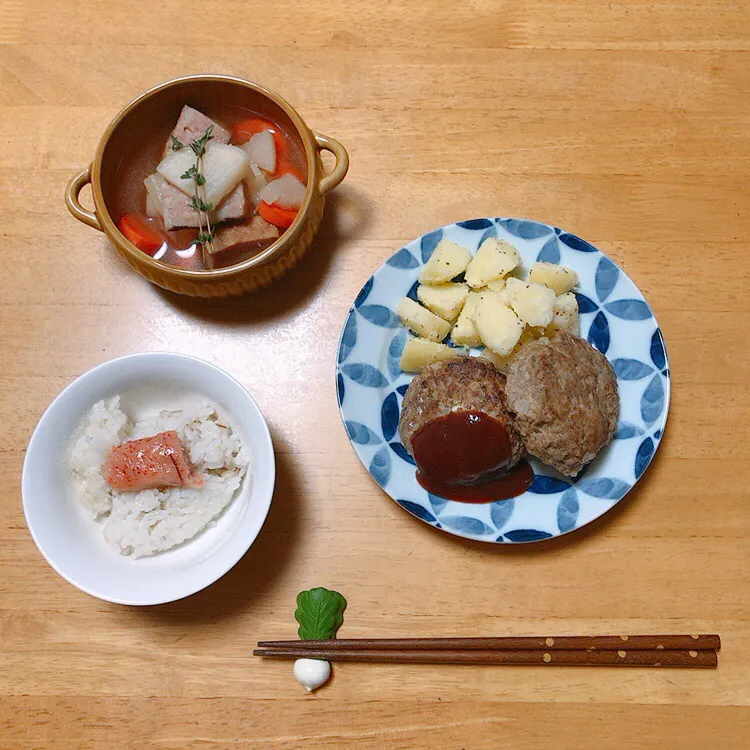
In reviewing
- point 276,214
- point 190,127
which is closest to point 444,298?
point 276,214

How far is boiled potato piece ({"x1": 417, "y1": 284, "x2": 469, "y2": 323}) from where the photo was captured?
6.86ft

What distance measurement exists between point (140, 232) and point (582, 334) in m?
1.24

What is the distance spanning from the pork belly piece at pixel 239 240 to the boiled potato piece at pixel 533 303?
655mm

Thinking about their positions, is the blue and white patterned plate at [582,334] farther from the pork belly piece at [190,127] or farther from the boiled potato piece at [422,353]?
the pork belly piece at [190,127]

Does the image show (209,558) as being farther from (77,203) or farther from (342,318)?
(77,203)

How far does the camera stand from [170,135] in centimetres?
211

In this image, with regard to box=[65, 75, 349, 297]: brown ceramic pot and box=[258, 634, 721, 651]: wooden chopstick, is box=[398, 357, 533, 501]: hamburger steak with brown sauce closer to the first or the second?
box=[258, 634, 721, 651]: wooden chopstick

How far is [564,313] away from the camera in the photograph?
2076mm

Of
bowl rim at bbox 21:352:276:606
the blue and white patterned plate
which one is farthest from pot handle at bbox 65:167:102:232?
the blue and white patterned plate

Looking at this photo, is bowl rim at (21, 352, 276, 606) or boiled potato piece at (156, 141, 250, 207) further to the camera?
boiled potato piece at (156, 141, 250, 207)

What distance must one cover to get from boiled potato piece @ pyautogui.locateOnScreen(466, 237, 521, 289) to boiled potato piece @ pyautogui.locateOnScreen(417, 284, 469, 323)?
4 centimetres

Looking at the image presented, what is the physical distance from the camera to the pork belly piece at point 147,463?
1.92 m

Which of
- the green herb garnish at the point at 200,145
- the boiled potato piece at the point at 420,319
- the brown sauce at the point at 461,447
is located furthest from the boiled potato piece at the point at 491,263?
the green herb garnish at the point at 200,145

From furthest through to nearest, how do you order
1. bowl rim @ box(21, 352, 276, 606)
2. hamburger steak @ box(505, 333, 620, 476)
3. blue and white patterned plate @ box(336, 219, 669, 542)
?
blue and white patterned plate @ box(336, 219, 669, 542) < hamburger steak @ box(505, 333, 620, 476) < bowl rim @ box(21, 352, 276, 606)
